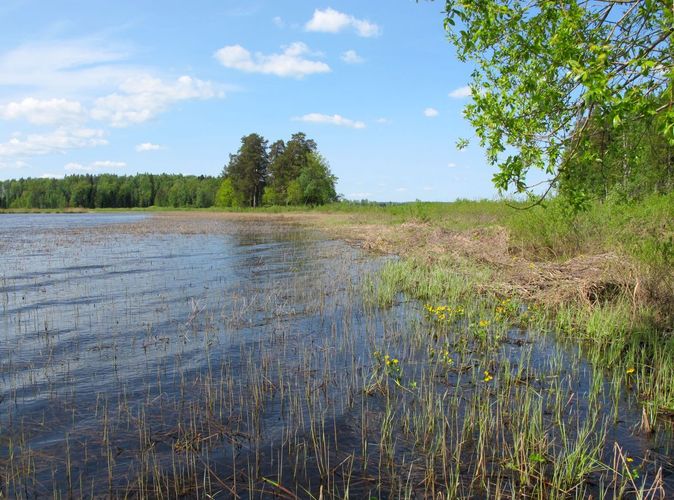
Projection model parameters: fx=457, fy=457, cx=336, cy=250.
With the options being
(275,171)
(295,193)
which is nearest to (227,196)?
(275,171)

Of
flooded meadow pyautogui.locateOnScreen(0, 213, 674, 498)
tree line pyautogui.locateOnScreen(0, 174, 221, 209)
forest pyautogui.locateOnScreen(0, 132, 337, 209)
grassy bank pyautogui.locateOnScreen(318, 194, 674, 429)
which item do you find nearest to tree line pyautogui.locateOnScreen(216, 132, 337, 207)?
forest pyautogui.locateOnScreen(0, 132, 337, 209)

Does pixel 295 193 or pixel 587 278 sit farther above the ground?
pixel 295 193

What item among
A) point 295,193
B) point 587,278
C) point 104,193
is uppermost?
point 104,193

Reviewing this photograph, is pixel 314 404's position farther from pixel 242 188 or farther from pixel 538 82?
pixel 242 188

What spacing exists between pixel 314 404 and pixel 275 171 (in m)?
90.1

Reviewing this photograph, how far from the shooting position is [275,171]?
308 feet

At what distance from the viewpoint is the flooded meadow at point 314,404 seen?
477 centimetres

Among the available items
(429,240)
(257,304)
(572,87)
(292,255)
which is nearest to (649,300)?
(572,87)

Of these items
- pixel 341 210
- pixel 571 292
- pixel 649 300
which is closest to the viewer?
pixel 649 300

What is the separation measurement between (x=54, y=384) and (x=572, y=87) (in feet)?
32.3

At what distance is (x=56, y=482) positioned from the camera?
A: 476cm

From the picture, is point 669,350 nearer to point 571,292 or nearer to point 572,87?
point 571,292

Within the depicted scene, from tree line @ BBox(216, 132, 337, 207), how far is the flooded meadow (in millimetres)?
73407

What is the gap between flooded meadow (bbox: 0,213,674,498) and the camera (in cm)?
477
